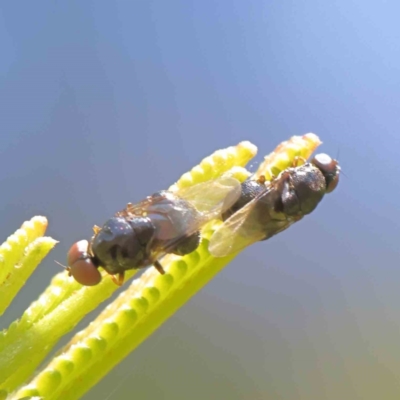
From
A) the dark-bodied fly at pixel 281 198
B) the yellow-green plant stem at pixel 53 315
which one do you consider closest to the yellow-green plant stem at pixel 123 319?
the yellow-green plant stem at pixel 53 315

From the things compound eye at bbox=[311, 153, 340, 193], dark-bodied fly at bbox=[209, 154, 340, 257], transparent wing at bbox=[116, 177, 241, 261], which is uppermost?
compound eye at bbox=[311, 153, 340, 193]

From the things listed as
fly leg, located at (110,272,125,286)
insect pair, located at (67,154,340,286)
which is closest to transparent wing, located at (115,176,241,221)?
insect pair, located at (67,154,340,286)

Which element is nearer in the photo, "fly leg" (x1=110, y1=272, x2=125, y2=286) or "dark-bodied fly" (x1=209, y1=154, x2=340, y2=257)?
"fly leg" (x1=110, y1=272, x2=125, y2=286)

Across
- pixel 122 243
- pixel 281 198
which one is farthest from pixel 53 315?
pixel 281 198

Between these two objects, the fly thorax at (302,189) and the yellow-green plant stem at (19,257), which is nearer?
the yellow-green plant stem at (19,257)

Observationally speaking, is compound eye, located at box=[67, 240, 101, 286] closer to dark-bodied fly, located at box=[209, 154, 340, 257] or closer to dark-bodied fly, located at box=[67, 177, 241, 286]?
dark-bodied fly, located at box=[67, 177, 241, 286]

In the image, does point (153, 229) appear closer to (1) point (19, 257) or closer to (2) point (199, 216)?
(2) point (199, 216)

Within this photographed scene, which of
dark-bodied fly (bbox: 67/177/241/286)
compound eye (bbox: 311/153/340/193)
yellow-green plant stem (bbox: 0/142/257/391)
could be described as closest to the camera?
yellow-green plant stem (bbox: 0/142/257/391)

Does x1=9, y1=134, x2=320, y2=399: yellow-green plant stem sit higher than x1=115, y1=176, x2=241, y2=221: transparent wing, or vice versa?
x1=115, y1=176, x2=241, y2=221: transparent wing

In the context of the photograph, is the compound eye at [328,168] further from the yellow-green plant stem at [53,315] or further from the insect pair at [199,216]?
the yellow-green plant stem at [53,315]
